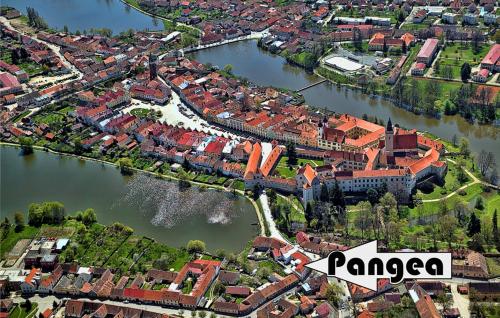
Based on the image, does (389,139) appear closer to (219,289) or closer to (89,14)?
(219,289)

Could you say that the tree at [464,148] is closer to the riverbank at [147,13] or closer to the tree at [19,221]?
the tree at [19,221]

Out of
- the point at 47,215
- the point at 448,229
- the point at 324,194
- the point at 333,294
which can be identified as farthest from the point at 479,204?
the point at 47,215

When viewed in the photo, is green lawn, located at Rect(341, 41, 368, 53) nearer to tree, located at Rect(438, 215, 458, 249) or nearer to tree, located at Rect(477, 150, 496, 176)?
tree, located at Rect(477, 150, 496, 176)

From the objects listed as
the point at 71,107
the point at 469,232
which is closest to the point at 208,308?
the point at 469,232

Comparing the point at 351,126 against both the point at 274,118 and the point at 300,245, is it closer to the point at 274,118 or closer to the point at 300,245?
the point at 274,118

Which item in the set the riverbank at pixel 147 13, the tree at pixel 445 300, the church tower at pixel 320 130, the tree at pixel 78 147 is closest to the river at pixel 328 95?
the church tower at pixel 320 130
